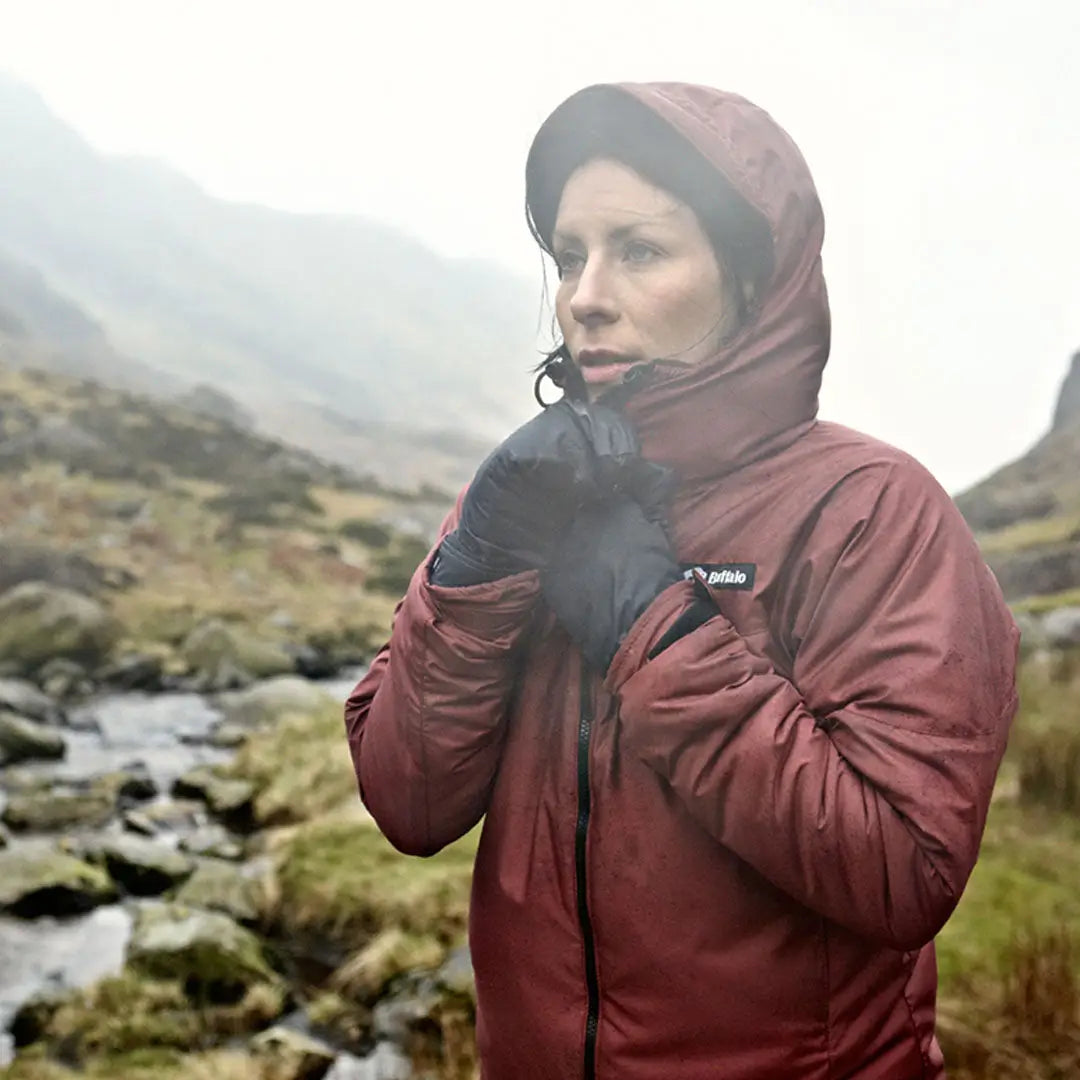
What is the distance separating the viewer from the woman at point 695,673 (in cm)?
110

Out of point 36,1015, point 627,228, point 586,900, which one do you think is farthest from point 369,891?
point 627,228

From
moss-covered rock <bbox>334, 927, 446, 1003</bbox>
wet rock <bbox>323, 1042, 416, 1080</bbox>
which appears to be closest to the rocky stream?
wet rock <bbox>323, 1042, 416, 1080</bbox>

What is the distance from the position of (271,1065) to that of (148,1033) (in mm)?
651

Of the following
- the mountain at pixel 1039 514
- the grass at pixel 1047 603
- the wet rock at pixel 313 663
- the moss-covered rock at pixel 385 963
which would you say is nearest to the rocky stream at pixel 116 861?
the moss-covered rock at pixel 385 963

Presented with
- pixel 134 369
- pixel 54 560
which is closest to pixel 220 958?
pixel 54 560

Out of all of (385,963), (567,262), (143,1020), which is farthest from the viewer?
(385,963)

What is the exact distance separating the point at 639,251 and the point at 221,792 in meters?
6.89

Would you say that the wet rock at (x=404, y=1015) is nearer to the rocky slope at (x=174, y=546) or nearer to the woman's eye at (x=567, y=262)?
the woman's eye at (x=567, y=262)

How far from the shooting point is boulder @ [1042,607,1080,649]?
9066mm

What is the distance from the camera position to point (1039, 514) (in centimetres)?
1942

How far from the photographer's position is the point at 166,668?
488 inches

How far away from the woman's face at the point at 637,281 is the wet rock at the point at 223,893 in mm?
4693

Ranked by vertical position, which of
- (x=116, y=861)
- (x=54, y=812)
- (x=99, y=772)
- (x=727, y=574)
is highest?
(x=727, y=574)

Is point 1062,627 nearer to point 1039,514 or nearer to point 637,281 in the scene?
point 637,281
